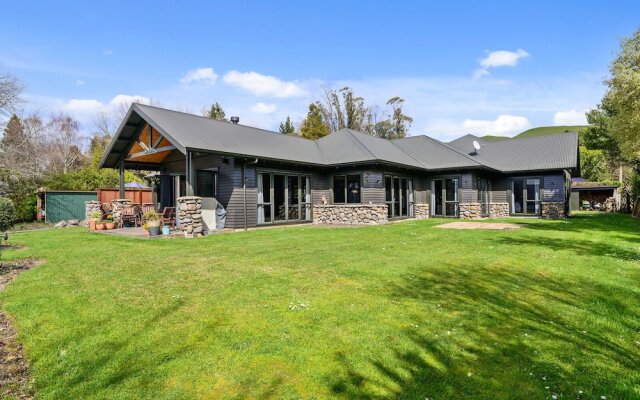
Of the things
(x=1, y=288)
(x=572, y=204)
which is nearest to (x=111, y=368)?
(x=1, y=288)

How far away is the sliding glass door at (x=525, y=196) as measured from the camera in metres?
19.5

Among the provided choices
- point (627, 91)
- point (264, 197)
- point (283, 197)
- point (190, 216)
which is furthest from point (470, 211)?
point (190, 216)

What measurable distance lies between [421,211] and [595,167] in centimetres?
3079

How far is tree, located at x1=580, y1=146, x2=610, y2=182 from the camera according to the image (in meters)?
38.2

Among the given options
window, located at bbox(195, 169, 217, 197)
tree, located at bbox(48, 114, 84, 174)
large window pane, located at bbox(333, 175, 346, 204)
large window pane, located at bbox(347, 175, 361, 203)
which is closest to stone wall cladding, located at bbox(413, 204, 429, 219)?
large window pane, located at bbox(347, 175, 361, 203)

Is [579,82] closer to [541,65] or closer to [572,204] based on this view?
[541,65]

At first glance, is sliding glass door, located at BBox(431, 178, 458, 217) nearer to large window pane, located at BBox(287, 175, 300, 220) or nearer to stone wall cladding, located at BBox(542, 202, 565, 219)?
stone wall cladding, located at BBox(542, 202, 565, 219)

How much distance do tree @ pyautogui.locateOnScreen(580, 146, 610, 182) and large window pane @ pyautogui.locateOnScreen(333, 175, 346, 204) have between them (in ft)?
114

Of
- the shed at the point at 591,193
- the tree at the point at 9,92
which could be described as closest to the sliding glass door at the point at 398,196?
the tree at the point at 9,92

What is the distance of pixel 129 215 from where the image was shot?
50.4ft

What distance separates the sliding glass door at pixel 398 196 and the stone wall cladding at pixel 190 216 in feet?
28.6

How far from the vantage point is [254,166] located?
46.1ft

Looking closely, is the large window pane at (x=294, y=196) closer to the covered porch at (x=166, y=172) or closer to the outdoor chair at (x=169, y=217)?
the covered porch at (x=166, y=172)

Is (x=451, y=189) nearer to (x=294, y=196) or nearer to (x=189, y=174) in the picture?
(x=294, y=196)
